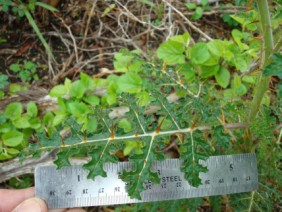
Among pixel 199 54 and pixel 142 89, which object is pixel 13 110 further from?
pixel 199 54

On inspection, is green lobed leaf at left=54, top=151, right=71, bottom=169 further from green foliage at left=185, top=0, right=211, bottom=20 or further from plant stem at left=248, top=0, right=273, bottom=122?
green foliage at left=185, top=0, right=211, bottom=20

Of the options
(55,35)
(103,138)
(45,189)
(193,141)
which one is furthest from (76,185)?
(55,35)

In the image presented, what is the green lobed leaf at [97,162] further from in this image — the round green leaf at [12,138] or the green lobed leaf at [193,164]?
the round green leaf at [12,138]

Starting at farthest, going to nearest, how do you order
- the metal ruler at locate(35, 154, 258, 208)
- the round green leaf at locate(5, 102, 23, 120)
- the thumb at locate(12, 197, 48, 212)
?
1. the round green leaf at locate(5, 102, 23, 120)
2. the metal ruler at locate(35, 154, 258, 208)
3. the thumb at locate(12, 197, 48, 212)

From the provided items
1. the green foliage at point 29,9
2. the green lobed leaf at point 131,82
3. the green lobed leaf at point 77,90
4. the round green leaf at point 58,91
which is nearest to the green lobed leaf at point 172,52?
the green lobed leaf at point 131,82

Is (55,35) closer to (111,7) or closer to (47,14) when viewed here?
(47,14)

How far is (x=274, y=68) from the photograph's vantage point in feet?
4.38

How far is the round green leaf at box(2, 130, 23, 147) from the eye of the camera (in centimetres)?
263

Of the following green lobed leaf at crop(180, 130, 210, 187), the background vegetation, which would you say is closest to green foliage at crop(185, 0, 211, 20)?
the background vegetation

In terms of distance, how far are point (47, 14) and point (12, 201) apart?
6.22 ft

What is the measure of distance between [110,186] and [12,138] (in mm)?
1115

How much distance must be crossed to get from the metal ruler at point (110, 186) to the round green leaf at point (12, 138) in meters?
0.86

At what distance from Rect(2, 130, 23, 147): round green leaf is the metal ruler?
856mm

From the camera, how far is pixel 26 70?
3.16 metres
